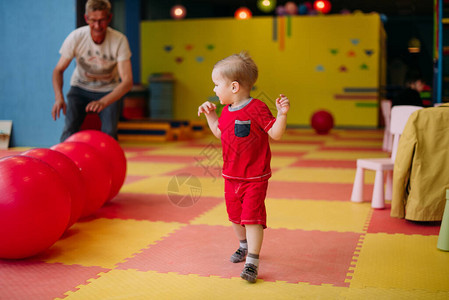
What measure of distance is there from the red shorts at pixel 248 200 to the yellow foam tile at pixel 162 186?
6.50 feet

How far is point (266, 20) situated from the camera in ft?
42.7

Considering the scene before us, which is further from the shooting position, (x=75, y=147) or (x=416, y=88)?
(x=416, y=88)

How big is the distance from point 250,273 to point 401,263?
82 cm

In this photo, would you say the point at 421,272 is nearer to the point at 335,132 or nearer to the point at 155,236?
the point at 155,236

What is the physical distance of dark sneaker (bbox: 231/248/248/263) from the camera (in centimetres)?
273

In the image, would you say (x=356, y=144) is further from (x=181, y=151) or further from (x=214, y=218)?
(x=214, y=218)

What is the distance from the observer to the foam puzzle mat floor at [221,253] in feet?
7.63

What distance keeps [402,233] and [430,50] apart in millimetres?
17070

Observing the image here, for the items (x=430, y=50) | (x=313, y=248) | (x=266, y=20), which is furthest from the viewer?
(x=430, y=50)

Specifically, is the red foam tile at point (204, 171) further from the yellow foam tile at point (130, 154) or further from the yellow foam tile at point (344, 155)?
the yellow foam tile at point (344, 155)

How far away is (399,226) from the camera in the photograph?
3453 millimetres

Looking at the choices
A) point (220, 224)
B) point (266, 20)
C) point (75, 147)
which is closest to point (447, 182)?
point (220, 224)

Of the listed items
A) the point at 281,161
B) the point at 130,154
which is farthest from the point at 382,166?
the point at 130,154

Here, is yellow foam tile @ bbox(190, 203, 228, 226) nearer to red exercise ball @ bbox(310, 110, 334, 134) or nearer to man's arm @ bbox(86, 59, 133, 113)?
man's arm @ bbox(86, 59, 133, 113)
